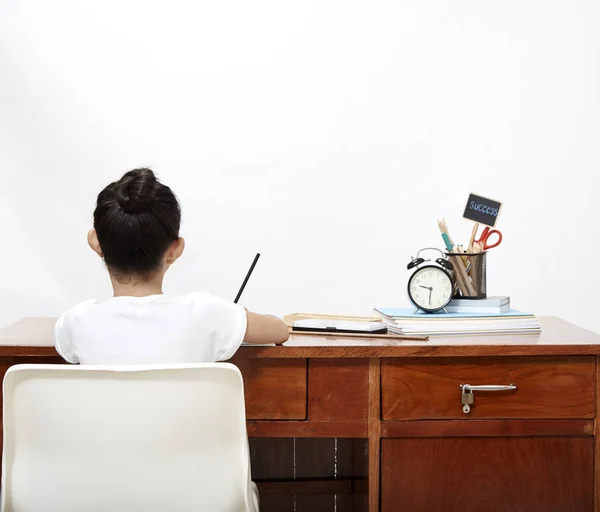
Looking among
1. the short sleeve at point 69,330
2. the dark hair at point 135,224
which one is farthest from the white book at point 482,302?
the short sleeve at point 69,330

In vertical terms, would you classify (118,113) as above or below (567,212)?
above

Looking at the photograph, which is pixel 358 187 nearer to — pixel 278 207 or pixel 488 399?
pixel 278 207

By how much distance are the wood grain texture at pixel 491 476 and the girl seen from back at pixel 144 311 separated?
1.42 feet

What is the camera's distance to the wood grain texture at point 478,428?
1686 mm

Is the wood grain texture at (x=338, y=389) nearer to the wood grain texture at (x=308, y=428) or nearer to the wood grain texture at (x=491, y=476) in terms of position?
the wood grain texture at (x=308, y=428)

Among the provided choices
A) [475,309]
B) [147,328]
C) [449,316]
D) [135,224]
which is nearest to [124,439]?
[147,328]

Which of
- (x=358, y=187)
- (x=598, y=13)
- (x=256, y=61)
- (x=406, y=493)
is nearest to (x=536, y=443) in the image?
(x=406, y=493)

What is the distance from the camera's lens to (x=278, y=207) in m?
2.82

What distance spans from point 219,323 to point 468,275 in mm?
745

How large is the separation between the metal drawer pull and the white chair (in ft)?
1.86

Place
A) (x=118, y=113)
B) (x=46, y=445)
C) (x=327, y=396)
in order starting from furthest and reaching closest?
(x=118, y=113)
(x=327, y=396)
(x=46, y=445)

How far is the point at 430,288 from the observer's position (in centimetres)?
186

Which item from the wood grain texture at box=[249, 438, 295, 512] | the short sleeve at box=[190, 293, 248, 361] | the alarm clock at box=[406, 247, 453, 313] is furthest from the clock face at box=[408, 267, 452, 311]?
the wood grain texture at box=[249, 438, 295, 512]

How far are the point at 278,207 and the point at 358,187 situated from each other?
0.30 metres
